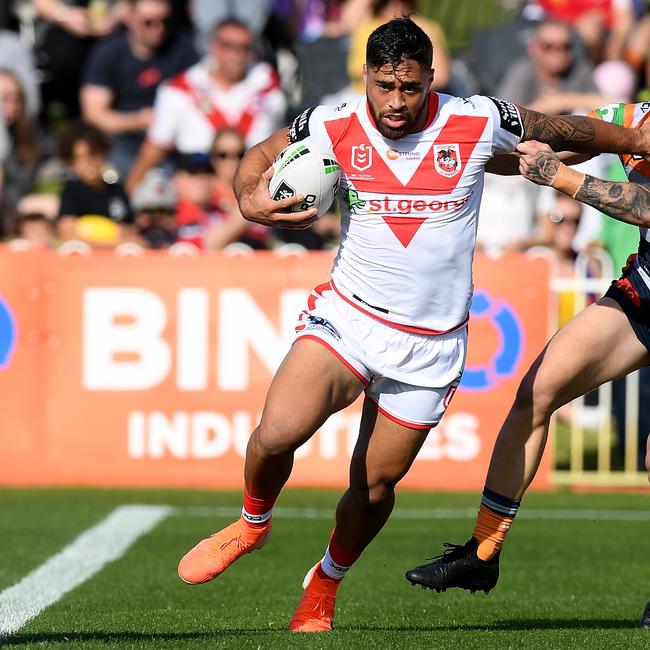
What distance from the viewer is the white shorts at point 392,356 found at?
6.03m

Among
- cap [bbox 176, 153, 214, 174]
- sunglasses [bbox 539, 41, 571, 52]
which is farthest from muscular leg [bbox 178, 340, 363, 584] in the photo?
sunglasses [bbox 539, 41, 571, 52]

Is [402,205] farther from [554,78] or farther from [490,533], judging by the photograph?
→ [554,78]

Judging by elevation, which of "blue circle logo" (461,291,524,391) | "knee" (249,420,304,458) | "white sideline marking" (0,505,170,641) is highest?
"knee" (249,420,304,458)

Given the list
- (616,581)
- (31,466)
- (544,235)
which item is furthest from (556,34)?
(616,581)

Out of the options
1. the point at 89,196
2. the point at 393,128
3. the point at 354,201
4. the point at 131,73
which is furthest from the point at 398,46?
the point at 131,73

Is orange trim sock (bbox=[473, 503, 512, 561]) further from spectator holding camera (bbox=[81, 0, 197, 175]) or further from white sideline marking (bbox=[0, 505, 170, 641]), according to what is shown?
spectator holding camera (bbox=[81, 0, 197, 175])

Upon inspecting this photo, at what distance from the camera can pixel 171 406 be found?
11.3 meters

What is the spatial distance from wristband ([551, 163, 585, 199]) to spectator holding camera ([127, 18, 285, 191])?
8315 mm

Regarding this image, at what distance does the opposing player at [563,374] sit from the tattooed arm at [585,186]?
29cm

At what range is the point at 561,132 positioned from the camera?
6.09 metres

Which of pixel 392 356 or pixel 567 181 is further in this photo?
pixel 392 356

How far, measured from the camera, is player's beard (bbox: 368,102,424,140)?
5.80 meters

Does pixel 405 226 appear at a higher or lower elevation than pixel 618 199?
lower

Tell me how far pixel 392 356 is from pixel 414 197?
2.19 feet
